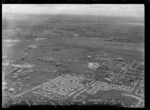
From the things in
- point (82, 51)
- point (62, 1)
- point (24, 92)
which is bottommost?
point (82, 51)

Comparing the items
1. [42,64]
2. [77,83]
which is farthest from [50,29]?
[77,83]

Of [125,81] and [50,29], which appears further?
[50,29]

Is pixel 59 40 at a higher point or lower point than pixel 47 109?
lower

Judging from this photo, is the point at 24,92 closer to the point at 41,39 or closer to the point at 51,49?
the point at 51,49

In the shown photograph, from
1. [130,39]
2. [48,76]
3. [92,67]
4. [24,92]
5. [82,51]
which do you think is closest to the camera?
[24,92]

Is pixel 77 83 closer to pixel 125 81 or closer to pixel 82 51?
pixel 125 81

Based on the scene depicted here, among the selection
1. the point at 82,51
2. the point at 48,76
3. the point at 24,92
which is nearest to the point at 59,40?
the point at 82,51

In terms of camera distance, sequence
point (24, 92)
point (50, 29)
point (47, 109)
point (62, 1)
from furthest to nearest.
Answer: point (50, 29), point (24, 92), point (47, 109), point (62, 1)
